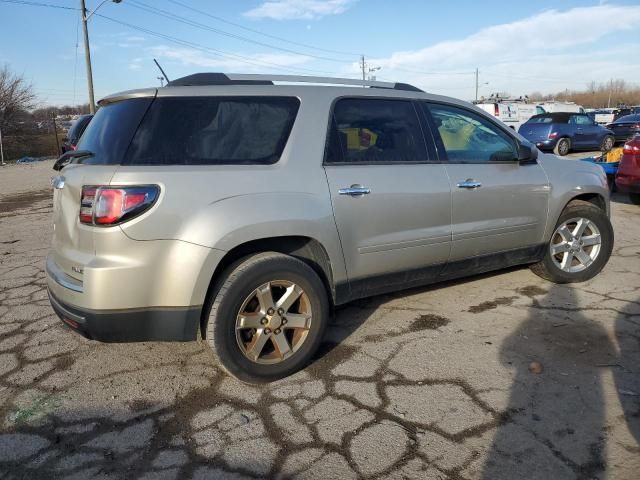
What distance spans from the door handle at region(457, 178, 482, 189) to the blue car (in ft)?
49.3

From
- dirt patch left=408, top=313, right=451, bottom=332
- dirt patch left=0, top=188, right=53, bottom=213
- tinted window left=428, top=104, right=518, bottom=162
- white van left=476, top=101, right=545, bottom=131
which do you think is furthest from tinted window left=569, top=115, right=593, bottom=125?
dirt patch left=0, top=188, right=53, bottom=213

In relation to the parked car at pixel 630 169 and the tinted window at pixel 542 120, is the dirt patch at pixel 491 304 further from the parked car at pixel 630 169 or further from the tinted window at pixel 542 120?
the tinted window at pixel 542 120

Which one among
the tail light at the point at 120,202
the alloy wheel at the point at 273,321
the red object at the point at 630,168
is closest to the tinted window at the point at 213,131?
the tail light at the point at 120,202

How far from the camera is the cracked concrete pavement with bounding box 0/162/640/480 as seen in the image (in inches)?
92.4

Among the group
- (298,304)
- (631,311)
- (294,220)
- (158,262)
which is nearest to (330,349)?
(298,304)

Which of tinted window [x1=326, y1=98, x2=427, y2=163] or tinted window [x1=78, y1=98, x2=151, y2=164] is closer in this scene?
tinted window [x1=78, y1=98, x2=151, y2=164]

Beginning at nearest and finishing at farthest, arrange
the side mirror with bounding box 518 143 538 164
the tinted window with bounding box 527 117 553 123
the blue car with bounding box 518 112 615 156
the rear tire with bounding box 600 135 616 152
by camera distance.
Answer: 1. the side mirror with bounding box 518 143 538 164
2. the blue car with bounding box 518 112 615 156
3. the tinted window with bounding box 527 117 553 123
4. the rear tire with bounding box 600 135 616 152

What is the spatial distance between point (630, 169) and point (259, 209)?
722cm

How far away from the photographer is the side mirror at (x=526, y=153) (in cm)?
412

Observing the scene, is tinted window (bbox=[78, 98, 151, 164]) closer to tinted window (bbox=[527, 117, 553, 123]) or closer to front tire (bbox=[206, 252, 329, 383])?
front tire (bbox=[206, 252, 329, 383])

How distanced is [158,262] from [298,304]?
0.94 m

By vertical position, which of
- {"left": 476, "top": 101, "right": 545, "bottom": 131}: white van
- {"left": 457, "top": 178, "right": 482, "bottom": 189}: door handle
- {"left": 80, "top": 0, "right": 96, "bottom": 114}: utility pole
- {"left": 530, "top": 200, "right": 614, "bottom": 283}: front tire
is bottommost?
{"left": 530, "top": 200, "right": 614, "bottom": 283}: front tire

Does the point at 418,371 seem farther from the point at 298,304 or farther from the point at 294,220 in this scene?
the point at 294,220

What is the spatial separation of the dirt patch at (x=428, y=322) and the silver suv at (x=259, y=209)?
358 millimetres
